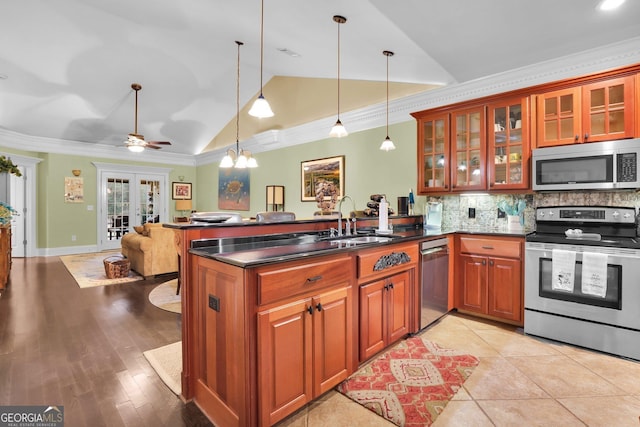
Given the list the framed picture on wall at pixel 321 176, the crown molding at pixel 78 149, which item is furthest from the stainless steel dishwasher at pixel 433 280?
the crown molding at pixel 78 149

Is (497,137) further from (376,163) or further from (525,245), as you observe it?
(376,163)

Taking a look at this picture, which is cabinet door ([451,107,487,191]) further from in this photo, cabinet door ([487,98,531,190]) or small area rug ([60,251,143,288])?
small area rug ([60,251,143,288])

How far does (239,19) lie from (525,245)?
429 centimetres

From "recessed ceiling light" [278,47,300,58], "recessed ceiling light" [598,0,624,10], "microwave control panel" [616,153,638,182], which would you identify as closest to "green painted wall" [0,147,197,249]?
"recessed ceiling light" [278,47,300,58]

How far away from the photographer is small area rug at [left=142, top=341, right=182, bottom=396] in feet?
7.48

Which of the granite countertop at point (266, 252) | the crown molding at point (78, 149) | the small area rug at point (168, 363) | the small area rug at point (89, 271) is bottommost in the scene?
the small area rug at point (168, 363)

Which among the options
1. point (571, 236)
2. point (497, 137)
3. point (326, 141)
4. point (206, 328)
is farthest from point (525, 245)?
point (326, 141)

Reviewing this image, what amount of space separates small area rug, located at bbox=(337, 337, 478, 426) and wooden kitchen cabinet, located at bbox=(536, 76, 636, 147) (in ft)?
7.97

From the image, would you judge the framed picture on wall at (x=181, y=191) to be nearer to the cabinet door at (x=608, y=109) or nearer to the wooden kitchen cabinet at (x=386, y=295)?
the wooden kitchen cabinet at (x=386, y=295)

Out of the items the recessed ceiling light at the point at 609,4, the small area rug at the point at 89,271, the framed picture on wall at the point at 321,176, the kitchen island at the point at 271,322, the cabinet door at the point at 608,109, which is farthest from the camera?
the framed picture on wall at the point at 321,176

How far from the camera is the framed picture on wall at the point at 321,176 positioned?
5934mm

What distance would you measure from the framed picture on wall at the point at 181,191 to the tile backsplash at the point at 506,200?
8046mm

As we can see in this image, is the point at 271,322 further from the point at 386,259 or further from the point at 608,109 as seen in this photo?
the point at 608,109

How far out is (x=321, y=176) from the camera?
247 inches
